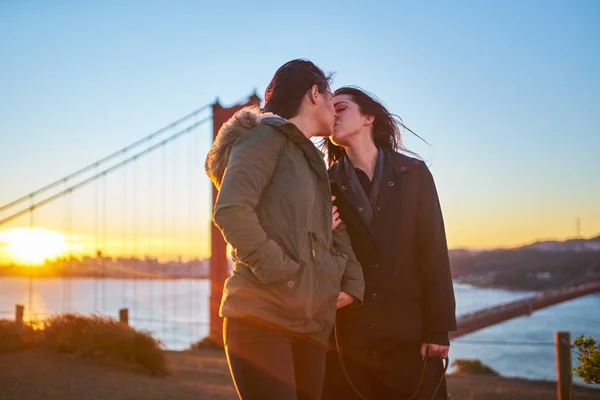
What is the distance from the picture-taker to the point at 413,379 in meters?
2.16

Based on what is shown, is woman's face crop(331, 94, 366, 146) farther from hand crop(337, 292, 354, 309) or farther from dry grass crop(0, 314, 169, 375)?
dry grass crop(0, 314, 169, 375)

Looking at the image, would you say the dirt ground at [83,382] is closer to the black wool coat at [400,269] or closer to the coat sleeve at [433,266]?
the black wool coat at [400,269]

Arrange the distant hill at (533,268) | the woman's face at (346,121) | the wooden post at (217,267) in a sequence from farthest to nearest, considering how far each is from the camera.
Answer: the distant hill at (533,268), the wooden post at (217,267), the woman's face at (346,121)

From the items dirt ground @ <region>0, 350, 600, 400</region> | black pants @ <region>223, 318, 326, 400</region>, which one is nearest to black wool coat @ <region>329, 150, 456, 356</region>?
black pants @ <region>223, 318, 326, 400</region>

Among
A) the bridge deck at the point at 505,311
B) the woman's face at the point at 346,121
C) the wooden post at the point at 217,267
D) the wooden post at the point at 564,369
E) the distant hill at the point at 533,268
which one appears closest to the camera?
the woman's face at the point at 346,121

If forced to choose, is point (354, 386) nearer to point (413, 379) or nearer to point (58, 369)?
point (413, 379)

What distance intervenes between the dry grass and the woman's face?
4064 millimetres

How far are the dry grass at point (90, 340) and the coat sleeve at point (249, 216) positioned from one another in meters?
4.47

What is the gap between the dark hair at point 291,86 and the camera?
1.82 meters

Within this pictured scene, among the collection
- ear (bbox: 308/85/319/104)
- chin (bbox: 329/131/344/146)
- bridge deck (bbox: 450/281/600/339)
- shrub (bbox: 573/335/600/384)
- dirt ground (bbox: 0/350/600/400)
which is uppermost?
ear (bbox: 308/85/319/104)

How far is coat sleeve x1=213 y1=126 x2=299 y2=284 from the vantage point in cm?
148

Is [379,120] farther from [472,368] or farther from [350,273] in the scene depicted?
[472,368]

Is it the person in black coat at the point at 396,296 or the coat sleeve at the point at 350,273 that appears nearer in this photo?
the coat sleeve at the point at 350,273

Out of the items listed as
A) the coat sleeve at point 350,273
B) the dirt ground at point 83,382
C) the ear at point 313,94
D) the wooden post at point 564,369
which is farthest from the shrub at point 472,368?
the ear at point 313,94
